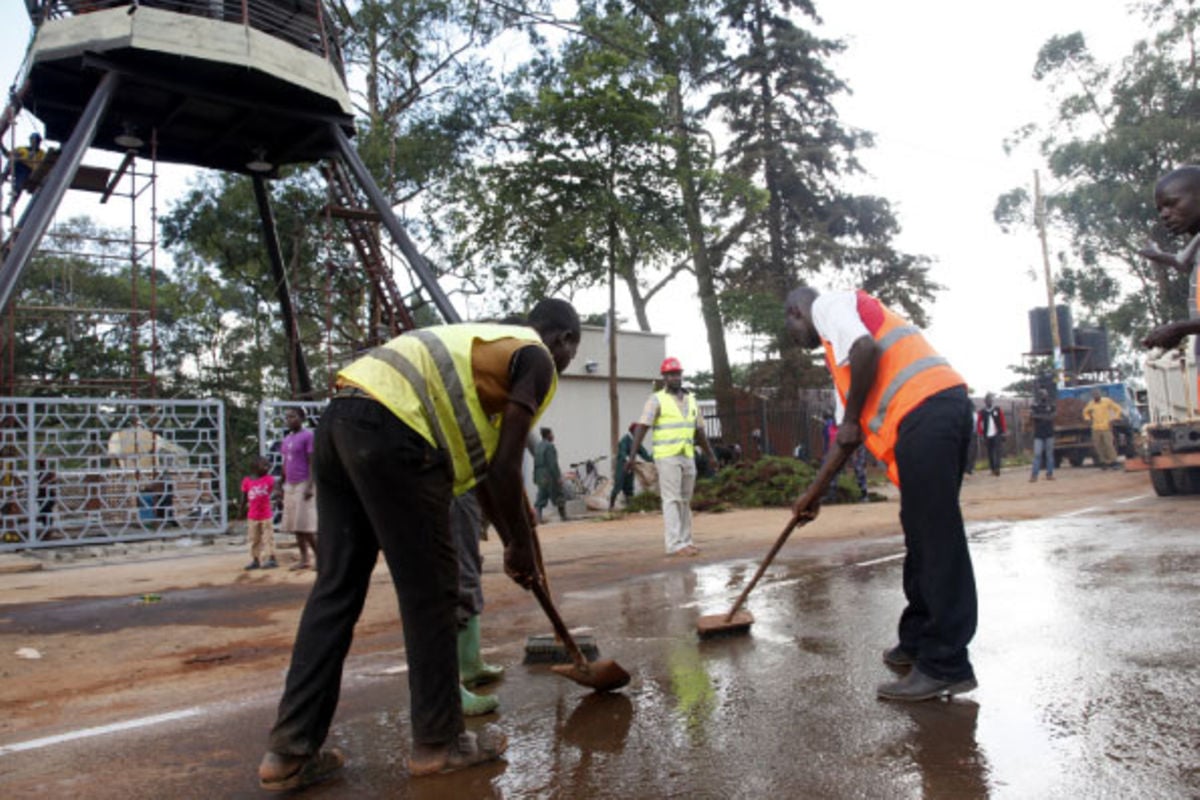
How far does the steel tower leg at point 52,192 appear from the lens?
37.9 ft

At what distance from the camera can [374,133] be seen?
2212cm

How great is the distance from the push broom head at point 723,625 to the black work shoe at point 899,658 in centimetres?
90

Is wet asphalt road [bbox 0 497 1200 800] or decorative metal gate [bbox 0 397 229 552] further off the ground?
decorative metal gate [bbox 0 397 229 552]

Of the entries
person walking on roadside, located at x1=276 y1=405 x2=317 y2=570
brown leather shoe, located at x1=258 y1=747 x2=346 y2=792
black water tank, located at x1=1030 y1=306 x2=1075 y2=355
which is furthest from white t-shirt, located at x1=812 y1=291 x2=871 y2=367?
black water tank, located at x1=1030 y1=306 x2=1075 y2=355

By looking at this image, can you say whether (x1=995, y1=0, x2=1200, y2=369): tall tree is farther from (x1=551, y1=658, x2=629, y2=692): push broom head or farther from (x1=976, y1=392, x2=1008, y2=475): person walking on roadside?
(x1=551, y1=658, x2=629, y2=692): push broom head

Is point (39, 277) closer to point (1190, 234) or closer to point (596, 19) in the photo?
point (596, 19)

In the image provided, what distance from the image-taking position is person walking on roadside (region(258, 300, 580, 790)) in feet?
9.11

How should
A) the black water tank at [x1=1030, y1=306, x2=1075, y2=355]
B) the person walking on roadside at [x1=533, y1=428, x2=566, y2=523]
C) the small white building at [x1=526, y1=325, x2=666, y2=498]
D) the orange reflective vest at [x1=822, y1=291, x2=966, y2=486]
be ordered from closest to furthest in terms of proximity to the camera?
1. the orange reflective vest at [x1=822, y1=291, x2=966, y2=486]
2. the person walking on roadside at [x1=533, y1=428, x2=566, y2=523]
3. the small white building at [x1=526, y1=325, x2=666, y2=498]
4. the black water tank at [x1=1030, y1=306, x2=1075, y2=355]

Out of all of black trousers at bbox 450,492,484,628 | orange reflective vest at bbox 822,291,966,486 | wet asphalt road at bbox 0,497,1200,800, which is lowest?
wet asphalt road at bbox 0,497,1200,800

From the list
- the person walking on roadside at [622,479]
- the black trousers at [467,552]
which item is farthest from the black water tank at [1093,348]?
the black trousers at [467,552]

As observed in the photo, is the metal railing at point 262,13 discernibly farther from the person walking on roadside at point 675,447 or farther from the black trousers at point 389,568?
the black trousers at point 389,568

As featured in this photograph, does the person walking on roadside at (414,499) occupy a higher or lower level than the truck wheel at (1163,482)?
higher

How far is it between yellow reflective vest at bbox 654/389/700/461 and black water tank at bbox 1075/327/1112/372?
74.4 feet

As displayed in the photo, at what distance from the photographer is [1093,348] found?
27.0 meters
